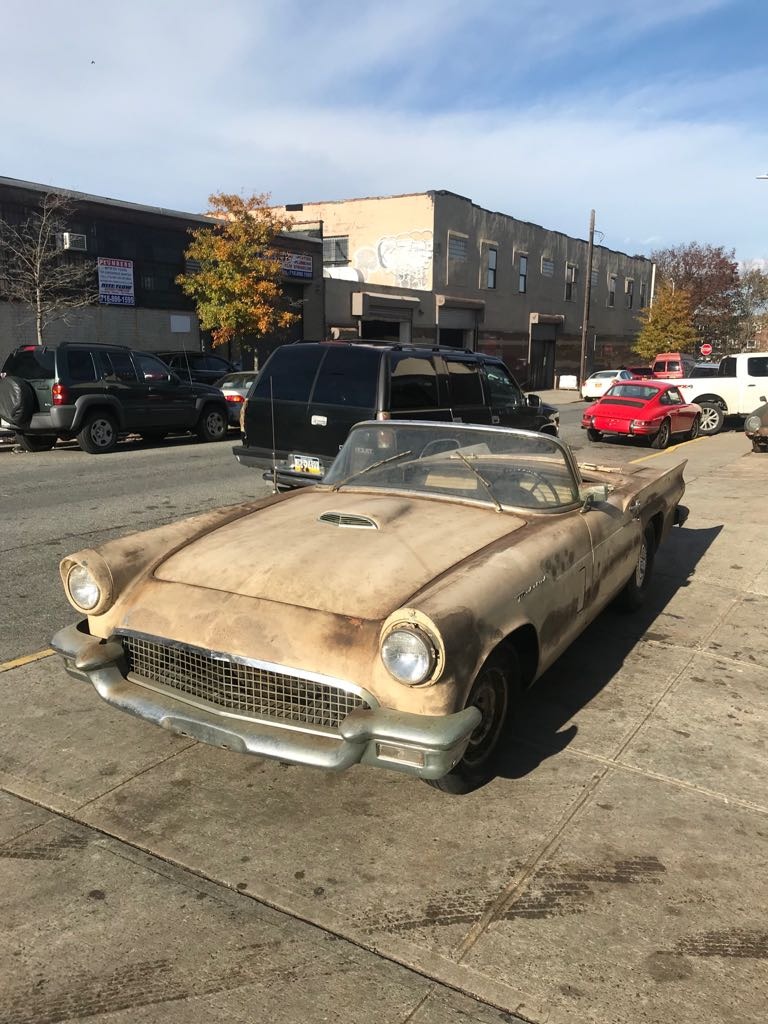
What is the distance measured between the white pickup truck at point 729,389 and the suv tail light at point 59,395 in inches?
542

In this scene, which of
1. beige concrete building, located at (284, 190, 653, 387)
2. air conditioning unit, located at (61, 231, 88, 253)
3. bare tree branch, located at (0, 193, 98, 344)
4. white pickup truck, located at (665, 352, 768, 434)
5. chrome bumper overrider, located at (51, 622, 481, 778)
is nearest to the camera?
chrome bumper overrider, located at (51, 622, 481, 778)

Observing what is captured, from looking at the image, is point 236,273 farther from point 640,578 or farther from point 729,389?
point 640,578

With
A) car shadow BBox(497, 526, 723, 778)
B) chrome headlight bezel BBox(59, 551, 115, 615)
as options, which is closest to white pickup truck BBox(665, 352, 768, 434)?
car shadow BBox(497, 526, 723, 778)

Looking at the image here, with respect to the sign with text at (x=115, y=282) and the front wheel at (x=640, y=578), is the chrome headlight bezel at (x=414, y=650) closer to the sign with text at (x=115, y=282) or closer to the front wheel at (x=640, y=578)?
the front wheel at (x=640, y=578)

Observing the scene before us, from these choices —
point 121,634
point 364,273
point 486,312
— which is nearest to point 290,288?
point 364,273

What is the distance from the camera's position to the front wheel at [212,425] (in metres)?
15.9

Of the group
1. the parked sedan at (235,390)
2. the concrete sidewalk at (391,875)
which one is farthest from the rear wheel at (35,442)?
the concrete sidewalk at (391,875)

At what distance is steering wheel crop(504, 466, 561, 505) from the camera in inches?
169

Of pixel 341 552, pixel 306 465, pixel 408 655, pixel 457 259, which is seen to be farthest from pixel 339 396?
pixel 457 259

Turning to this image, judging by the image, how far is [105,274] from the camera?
23.0 meters

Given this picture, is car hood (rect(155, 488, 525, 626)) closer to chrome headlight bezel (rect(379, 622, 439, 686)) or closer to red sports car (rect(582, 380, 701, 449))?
chrome headlight bezel (rect(379, 622, 439, 686))

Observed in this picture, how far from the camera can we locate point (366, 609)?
3047 millimetres

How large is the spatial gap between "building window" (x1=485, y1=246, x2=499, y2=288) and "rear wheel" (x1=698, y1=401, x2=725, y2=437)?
2147 centimetres

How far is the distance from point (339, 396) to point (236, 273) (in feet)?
56.0
